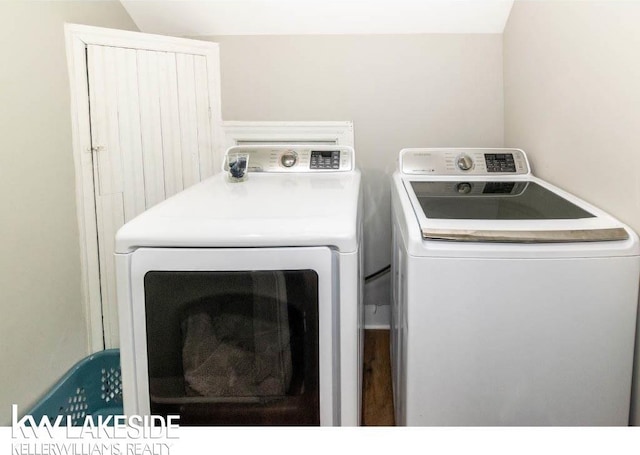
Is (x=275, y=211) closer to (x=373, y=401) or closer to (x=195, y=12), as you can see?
(x=373, y=401)

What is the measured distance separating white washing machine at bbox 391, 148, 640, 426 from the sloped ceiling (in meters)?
1.35

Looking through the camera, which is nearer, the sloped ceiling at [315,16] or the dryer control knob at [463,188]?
the dryer control knob at [463,188]

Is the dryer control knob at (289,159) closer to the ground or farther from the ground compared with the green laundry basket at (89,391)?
farther from the ground

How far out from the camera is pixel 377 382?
190 cm

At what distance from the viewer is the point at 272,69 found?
2.22 m

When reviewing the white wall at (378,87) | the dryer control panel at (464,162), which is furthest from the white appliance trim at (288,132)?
the dryer control panel at (464,162)

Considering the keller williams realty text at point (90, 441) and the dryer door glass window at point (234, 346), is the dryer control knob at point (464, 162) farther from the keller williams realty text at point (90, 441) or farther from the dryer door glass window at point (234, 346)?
the keller williams realty text at point (90, 441)

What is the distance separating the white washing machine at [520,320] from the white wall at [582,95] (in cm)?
19

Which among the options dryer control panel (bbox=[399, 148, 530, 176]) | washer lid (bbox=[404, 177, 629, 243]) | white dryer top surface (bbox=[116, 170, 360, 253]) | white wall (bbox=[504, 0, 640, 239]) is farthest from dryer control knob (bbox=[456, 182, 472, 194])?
white dryer top surface (bbox=[116, 170, 360, 253])

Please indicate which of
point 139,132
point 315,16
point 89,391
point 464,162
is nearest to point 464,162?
point 464,162

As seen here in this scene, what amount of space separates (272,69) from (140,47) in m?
0.64

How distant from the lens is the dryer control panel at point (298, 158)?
6.40ft

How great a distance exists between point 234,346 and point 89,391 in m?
1.15

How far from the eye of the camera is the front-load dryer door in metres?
1.00
